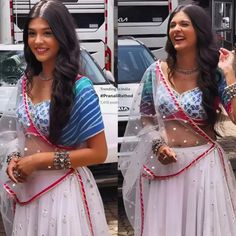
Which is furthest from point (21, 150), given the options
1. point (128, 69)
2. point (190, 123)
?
point (128, 69)

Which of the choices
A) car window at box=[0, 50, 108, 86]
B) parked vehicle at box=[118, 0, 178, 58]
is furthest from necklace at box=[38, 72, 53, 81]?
parked vehicle at box=[118, 0, 178, 58]

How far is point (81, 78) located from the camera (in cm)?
194

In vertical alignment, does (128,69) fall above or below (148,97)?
below

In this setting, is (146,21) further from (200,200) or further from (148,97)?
(200,200)

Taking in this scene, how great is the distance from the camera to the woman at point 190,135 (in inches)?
88.1

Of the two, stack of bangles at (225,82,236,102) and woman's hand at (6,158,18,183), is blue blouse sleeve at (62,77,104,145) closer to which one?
woman's hand at (6,158,18,183)

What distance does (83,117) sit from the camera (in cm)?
191

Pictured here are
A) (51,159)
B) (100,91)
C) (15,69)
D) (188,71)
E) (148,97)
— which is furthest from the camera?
(15,69)

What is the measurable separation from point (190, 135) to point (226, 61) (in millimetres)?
367

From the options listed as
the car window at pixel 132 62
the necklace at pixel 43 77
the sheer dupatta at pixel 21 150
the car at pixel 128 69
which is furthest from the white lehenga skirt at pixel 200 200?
the car window at pixel 132 62

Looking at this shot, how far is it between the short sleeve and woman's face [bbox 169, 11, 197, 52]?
0.23m

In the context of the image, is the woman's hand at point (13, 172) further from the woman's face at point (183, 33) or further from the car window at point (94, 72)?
the car window at point (94, 72)

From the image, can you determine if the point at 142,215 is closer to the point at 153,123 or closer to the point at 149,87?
the point at 153,123

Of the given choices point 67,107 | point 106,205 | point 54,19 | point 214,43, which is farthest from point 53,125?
point 106,205
